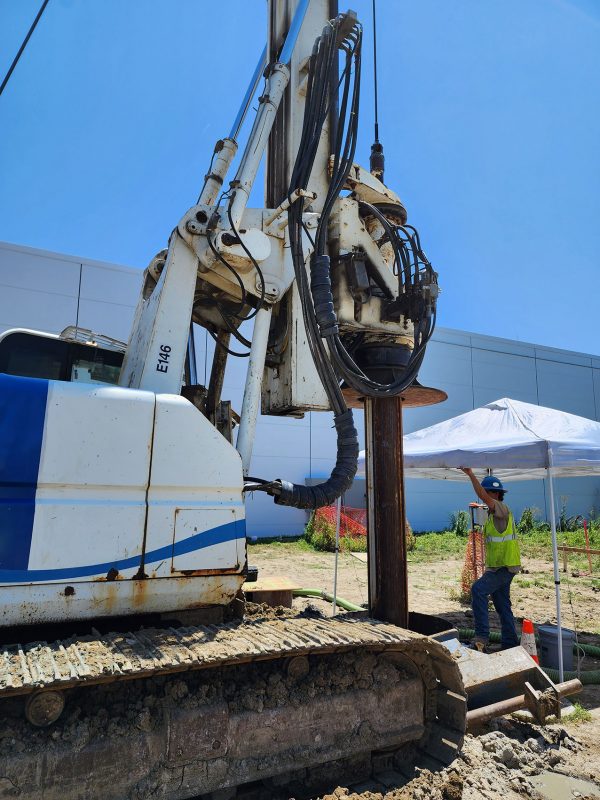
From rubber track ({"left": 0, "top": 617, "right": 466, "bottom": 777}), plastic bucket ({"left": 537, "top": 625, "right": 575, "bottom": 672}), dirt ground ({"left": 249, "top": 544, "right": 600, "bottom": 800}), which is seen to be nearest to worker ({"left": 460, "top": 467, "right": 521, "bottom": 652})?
plastic bucket ({"left": 537, "top": 625, "right": 575, "bottom": 672})

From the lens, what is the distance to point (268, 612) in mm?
4121

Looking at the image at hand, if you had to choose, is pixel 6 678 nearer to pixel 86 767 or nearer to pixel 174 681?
pixel 86 767

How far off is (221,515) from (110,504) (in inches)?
23.1

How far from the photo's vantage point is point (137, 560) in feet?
9.43

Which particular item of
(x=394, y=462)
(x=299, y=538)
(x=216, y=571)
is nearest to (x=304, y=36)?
(x=394, y=462)

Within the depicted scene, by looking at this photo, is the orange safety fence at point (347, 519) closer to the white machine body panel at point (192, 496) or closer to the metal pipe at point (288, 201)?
the metal pipe at point (288, 201)

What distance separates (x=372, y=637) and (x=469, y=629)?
4.91 meters

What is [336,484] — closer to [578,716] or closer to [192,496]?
[192,496]

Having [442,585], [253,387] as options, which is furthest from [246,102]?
[442,585]

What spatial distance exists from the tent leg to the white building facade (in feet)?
14.9

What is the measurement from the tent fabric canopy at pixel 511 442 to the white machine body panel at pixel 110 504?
416 cm

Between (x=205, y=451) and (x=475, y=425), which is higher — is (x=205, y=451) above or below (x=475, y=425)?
below

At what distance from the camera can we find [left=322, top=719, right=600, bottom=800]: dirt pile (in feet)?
9.99

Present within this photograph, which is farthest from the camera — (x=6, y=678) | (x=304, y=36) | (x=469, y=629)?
(x=469, y=629)
